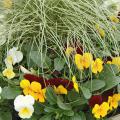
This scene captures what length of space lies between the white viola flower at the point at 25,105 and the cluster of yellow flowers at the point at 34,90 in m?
0.04

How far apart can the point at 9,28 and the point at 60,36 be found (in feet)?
0.75

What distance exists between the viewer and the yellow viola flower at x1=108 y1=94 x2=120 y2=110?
150cm

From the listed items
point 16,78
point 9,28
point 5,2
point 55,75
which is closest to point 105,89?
point 55,75

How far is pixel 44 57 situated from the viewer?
159 cm

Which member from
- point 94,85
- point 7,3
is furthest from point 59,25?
point 94,85

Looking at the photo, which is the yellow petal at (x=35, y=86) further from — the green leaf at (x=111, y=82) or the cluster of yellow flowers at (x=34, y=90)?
the green leaf at (x=111, y=82)

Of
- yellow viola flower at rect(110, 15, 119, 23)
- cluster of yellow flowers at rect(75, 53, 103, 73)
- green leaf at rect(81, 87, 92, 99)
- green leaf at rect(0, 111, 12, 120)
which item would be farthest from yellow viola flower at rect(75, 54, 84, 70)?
A: yellow viola flower at rect(110, 15, 119, 23)

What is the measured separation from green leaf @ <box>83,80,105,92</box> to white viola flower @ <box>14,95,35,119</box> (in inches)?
8.8

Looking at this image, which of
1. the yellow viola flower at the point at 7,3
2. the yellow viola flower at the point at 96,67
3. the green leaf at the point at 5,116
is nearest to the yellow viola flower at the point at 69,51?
the yellow viola flower at the point at 96,67

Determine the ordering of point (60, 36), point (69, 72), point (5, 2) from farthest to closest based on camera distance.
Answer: point (5, 2), point (60, 36), point (69, 72)

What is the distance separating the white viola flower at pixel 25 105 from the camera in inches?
55.2

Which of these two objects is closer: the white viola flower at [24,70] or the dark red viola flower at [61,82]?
the dark red viola flower at [61,82]

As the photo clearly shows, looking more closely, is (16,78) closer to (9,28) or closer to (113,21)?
(9,28)

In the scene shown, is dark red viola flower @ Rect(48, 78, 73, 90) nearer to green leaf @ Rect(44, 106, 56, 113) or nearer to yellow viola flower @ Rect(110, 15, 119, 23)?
green leaf @ Rect(44, 106, 56, 113)
